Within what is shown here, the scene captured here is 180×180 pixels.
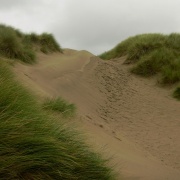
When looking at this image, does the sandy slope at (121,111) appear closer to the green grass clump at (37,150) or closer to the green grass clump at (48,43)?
the green grass clump at (37,150)

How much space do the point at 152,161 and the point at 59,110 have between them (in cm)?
158

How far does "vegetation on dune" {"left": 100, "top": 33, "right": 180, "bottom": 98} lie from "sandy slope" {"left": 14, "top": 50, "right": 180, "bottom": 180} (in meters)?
0.54

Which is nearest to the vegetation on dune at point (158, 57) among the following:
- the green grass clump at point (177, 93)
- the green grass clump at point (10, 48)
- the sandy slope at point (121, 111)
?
the sandy slope at point (121, 111)

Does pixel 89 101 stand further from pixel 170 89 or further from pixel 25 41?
pixel 25 41

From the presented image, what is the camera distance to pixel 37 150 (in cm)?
292

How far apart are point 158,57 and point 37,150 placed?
1151 centimetres

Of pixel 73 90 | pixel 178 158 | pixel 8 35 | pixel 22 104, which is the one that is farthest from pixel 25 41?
pixel 22 104

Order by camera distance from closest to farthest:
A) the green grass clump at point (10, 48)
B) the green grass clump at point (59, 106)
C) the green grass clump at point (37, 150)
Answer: the green grass clump at point (37, 150) < the green grass clump at point (59, 106) < the green grass clump at point (10, 48)

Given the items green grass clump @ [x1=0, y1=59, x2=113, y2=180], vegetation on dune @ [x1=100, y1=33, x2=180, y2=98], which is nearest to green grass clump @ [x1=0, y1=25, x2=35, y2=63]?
vegetation on dune @ [x1=100, y1=33, x2=180, y2=98]

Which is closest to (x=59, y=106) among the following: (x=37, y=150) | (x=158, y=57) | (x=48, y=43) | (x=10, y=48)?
(x=37, y=150)

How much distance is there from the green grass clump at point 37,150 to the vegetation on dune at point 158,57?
9351 mm

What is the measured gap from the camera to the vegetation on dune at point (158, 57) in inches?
501

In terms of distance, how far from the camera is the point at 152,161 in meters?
5.64

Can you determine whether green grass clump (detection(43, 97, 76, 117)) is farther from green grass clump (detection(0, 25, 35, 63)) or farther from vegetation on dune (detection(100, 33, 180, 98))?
vegetation on dune (detection(100, 33, 180, 98))
